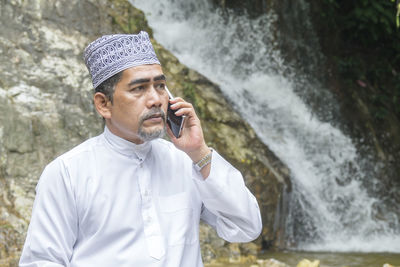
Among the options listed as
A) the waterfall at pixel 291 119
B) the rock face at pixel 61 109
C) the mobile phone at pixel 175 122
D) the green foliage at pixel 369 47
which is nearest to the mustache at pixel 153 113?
the mobile phone at pixel 175 122

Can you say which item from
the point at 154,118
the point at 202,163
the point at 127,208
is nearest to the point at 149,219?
the point at 127,208

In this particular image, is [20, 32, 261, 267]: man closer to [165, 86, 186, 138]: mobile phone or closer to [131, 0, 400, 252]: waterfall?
[165, 86, 186, 138]: mobile phone

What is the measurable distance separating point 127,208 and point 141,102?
470mm

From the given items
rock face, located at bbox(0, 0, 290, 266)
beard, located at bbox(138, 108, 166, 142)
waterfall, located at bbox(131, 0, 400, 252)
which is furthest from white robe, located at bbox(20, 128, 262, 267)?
waterfall, located at bbox(131, 0, 400, 252)

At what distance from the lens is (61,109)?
20.3 ft

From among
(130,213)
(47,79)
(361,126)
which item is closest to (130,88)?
(130,213)

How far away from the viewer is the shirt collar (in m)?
2.59

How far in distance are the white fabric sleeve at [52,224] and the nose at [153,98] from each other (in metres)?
0.46

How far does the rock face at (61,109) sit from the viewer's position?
5.65m

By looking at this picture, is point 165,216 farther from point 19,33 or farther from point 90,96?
point 19,33

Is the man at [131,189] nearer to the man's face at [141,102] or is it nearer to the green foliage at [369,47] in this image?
the man's face at [141,102]

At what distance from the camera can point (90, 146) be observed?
8.46ft

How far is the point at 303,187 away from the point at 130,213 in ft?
20.1

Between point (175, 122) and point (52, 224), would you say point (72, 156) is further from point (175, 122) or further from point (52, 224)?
point (175, 122)
